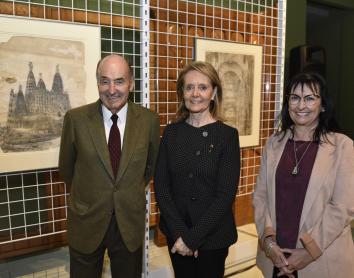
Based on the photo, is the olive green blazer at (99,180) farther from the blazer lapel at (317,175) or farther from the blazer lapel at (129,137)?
the blazer lapel at (317,175)

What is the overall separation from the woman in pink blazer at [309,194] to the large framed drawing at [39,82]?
1119 millimetres

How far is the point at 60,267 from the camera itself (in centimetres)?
247

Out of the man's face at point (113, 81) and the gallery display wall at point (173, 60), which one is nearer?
the man's face at point (113, 81)

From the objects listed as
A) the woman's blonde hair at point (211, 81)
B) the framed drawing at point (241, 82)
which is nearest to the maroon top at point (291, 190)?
the woman's blonde hair at point (211, 81)

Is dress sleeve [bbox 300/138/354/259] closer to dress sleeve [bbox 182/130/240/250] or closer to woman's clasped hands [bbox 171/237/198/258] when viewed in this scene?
dress sleeve [bbox 182/130/240/250]

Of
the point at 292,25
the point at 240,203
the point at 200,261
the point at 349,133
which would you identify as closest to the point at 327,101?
the point at 200,261

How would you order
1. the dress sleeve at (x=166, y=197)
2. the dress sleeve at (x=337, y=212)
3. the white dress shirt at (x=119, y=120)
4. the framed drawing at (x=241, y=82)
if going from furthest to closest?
the framed drawing at (x=241, y=82) < the white dress shirt at (x=119, y=120) < the dress sleeve at (x=166, y=197) < the dress sleeve at (x=337, y=212)

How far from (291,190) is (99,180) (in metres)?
0.86

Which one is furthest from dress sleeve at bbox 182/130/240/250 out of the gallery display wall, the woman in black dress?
the gallery display wall

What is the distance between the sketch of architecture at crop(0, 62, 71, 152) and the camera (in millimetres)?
1767

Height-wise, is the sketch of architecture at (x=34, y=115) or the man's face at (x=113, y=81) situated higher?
the man's face at (x=113, y=81)

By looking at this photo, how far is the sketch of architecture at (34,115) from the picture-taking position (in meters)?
1.77

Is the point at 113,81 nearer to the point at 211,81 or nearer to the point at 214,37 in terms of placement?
the point at 211,81

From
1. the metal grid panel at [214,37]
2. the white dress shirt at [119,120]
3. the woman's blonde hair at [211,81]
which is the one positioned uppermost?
the metal grid panel at [214,37]
